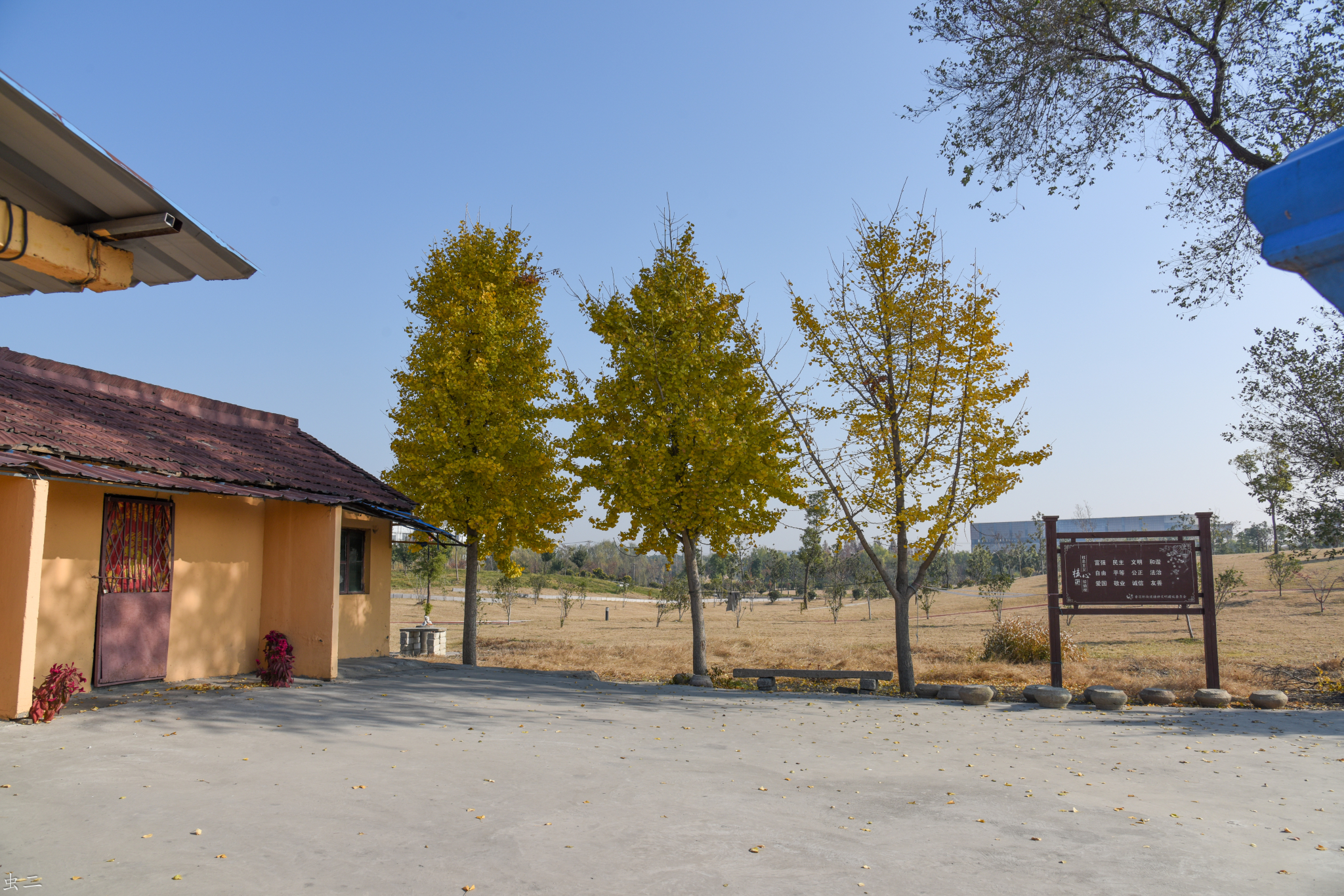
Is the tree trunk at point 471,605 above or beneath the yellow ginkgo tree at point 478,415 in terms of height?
beneath

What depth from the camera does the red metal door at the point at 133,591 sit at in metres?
10.9

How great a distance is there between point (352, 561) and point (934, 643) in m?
18.4

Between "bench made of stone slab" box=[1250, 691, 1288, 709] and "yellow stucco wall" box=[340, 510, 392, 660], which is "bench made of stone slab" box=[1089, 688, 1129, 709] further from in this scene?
"yellow stucco wall" box=[340, 510, 392, 660]

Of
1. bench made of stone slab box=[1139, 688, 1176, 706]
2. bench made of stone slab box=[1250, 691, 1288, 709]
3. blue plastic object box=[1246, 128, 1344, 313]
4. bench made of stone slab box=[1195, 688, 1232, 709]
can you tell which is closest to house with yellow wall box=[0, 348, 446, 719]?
blue plastic object box=[1246, 128, 1344, 313]

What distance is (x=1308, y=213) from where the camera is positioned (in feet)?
4.58

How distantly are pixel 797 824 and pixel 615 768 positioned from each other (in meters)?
2.25

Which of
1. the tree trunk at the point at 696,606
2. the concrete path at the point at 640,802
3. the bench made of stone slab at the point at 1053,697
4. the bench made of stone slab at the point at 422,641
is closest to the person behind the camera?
the concrete path at the point at 640,802

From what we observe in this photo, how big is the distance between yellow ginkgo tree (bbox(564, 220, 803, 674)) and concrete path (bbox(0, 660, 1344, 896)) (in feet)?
16.6

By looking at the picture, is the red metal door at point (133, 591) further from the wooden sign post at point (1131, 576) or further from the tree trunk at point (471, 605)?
the wooden sign post at point (1131, 576)

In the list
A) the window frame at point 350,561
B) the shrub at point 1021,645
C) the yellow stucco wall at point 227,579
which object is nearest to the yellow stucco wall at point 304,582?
the yellow stucco wall at point 227,579

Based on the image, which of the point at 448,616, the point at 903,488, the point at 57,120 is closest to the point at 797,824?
the point at 57,120

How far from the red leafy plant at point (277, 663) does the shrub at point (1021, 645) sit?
55.2 feet

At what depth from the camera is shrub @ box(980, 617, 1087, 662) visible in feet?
68.0

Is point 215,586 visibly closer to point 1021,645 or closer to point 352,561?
point 352,561
